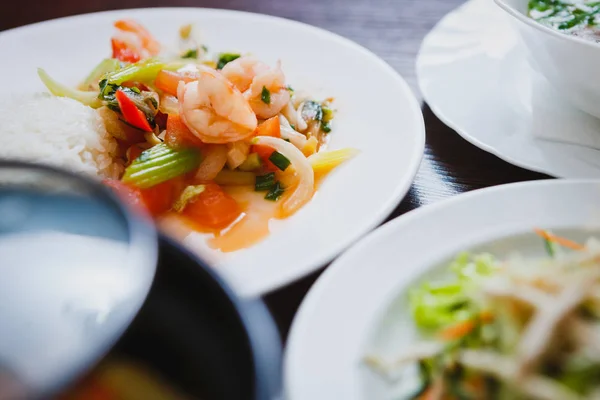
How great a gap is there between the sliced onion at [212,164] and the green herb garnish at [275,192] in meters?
0.13

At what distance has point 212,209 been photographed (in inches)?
51.6

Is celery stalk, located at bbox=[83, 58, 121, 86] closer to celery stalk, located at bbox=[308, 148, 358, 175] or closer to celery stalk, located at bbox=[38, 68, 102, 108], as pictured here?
celery stalk, located at bbox=[38, 68, 102, 108]

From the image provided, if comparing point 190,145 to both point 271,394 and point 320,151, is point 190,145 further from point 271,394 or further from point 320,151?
point 271,394

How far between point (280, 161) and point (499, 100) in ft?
1.81

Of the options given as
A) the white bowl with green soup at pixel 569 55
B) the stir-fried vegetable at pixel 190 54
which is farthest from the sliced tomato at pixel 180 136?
the white bowl with green soup at pixel 569 55

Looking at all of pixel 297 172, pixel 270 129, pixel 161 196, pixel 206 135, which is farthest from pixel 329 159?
pixel 161 196

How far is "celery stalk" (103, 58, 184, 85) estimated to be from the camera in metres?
1.52

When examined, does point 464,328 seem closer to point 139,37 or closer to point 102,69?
point 102,69

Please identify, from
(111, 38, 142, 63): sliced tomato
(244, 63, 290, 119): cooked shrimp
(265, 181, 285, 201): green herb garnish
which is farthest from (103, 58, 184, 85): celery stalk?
(265, 181, 285, 201): green herb garnish

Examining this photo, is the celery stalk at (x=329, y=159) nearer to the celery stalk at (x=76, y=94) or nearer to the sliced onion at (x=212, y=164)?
the sliced onion at (x=212, y=164)

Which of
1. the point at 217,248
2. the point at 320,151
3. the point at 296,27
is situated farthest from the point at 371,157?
the point at 296,27

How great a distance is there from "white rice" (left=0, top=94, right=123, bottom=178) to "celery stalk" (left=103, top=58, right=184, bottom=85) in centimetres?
10

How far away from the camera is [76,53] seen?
1847 mm

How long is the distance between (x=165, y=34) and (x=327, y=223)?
1059mm
